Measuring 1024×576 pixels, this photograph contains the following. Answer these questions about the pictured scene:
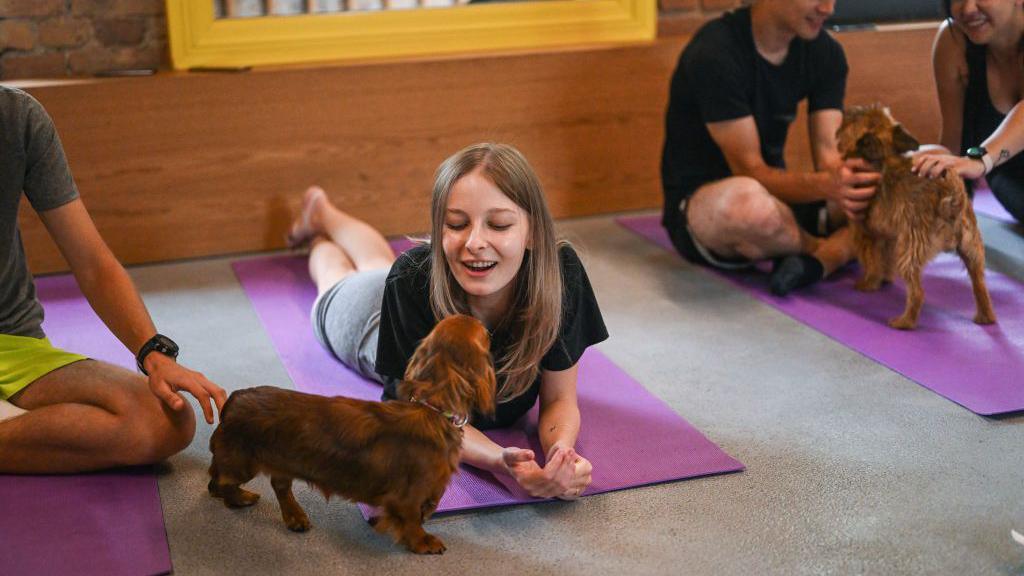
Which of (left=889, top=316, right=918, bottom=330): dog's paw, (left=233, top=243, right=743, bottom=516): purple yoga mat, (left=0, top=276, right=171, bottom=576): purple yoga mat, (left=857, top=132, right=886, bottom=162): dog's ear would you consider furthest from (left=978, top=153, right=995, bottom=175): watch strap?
(left=0, top=276, right=171, bottom=576): purple yoga mat

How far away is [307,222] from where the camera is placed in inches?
158

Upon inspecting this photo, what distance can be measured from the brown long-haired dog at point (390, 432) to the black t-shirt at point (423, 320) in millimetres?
355

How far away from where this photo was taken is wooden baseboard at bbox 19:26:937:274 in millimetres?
4137

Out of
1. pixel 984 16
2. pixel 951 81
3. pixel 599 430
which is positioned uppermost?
pixel 984 16

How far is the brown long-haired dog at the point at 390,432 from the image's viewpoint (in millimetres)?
1983

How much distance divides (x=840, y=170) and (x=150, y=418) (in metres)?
2.29

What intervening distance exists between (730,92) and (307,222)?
5.20ft

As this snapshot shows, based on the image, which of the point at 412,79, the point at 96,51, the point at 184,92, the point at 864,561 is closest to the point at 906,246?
the point at 864,561

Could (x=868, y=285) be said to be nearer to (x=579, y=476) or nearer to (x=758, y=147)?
(x=758, y=147)

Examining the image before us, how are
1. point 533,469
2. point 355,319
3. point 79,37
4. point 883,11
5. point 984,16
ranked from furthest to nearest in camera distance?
point 883,11, point 79,37, point 984,16, point 355,319, point 533,469

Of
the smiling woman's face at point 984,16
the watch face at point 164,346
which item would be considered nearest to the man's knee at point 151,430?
the watch face at point 164,346

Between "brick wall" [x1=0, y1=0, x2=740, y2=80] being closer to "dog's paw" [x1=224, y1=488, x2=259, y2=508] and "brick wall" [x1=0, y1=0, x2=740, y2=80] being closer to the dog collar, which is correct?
"dog's paw" [x1=224, y1=488, x2=259, y2=508]

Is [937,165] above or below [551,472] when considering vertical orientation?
above

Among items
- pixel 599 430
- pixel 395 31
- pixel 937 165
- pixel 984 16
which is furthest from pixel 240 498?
pixel 984 16
